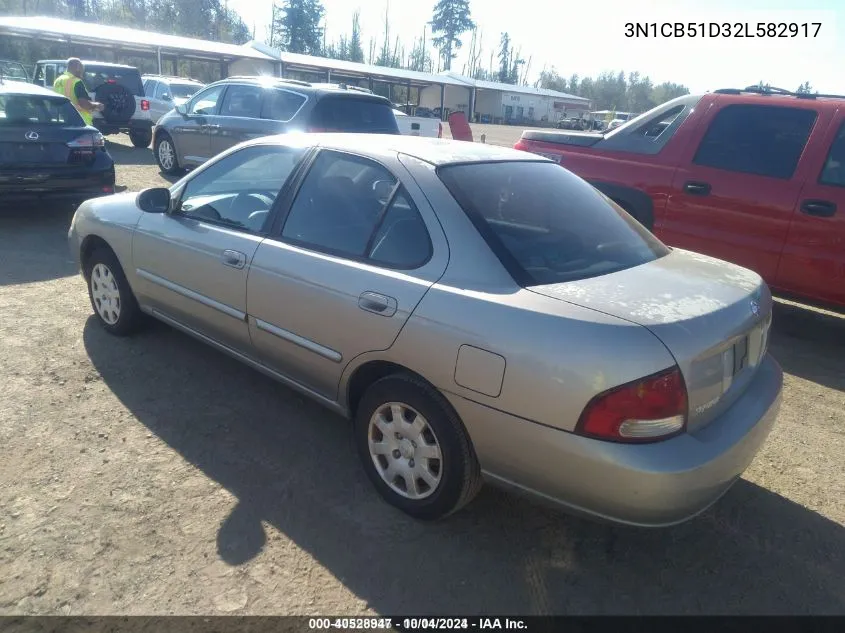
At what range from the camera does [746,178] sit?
5016mm

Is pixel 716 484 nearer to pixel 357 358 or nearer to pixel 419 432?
pixel 419 432

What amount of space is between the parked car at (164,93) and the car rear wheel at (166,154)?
5.06 meters

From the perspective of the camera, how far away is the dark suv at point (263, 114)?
8445mm

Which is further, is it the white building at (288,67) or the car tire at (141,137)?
the white building at (288,67)

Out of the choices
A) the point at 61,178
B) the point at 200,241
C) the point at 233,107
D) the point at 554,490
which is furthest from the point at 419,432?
the point at 233,107

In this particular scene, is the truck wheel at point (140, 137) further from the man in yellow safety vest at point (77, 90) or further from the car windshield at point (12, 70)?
the car windshield at point (12, 70)

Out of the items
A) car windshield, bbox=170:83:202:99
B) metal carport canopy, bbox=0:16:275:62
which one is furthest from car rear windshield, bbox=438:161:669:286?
metal carport canopy, bbox=0:16:275:62

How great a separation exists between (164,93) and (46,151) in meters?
11.8

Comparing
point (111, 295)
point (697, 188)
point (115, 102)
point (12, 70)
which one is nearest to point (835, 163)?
point (697, 188)

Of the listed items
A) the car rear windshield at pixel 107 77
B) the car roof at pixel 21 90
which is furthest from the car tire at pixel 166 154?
the car rear windshield at pixel 107 77

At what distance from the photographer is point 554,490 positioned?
227 cm

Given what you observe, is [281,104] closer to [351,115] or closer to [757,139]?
[351,115]

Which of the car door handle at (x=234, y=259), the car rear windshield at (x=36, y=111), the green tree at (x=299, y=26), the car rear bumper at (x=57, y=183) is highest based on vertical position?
the green tree at (x=299, y=26)

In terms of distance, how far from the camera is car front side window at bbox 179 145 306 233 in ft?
11.1
